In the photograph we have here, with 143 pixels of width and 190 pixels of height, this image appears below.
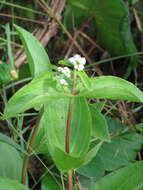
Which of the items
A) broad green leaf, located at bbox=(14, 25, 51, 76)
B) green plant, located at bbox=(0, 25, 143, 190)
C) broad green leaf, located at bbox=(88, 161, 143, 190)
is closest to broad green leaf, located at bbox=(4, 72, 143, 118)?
green plant, located at bbox=(0, 25, 143, 190)

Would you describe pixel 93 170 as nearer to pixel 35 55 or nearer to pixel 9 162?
pixel 9 162

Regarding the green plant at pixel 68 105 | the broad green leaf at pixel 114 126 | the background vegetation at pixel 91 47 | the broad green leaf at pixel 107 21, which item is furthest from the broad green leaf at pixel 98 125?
the broad green leaf at pixel 107 21

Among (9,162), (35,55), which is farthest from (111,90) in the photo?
(9,162)

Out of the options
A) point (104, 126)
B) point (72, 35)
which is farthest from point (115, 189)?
point (72, 35)

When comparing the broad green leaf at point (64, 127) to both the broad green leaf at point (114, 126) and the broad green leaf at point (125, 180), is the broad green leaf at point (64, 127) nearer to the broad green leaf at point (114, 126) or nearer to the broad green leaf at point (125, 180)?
the broad green leaf at point (125, 180)

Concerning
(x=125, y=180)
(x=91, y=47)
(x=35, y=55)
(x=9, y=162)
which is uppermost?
(x=91, y=47)

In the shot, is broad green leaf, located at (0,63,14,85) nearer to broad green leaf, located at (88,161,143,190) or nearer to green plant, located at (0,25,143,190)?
green plant, located at (0,25,143,190)

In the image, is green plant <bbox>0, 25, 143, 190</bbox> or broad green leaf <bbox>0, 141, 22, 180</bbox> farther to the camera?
broad green leaf <bbox>0, 141, 22, 180</bbox>
